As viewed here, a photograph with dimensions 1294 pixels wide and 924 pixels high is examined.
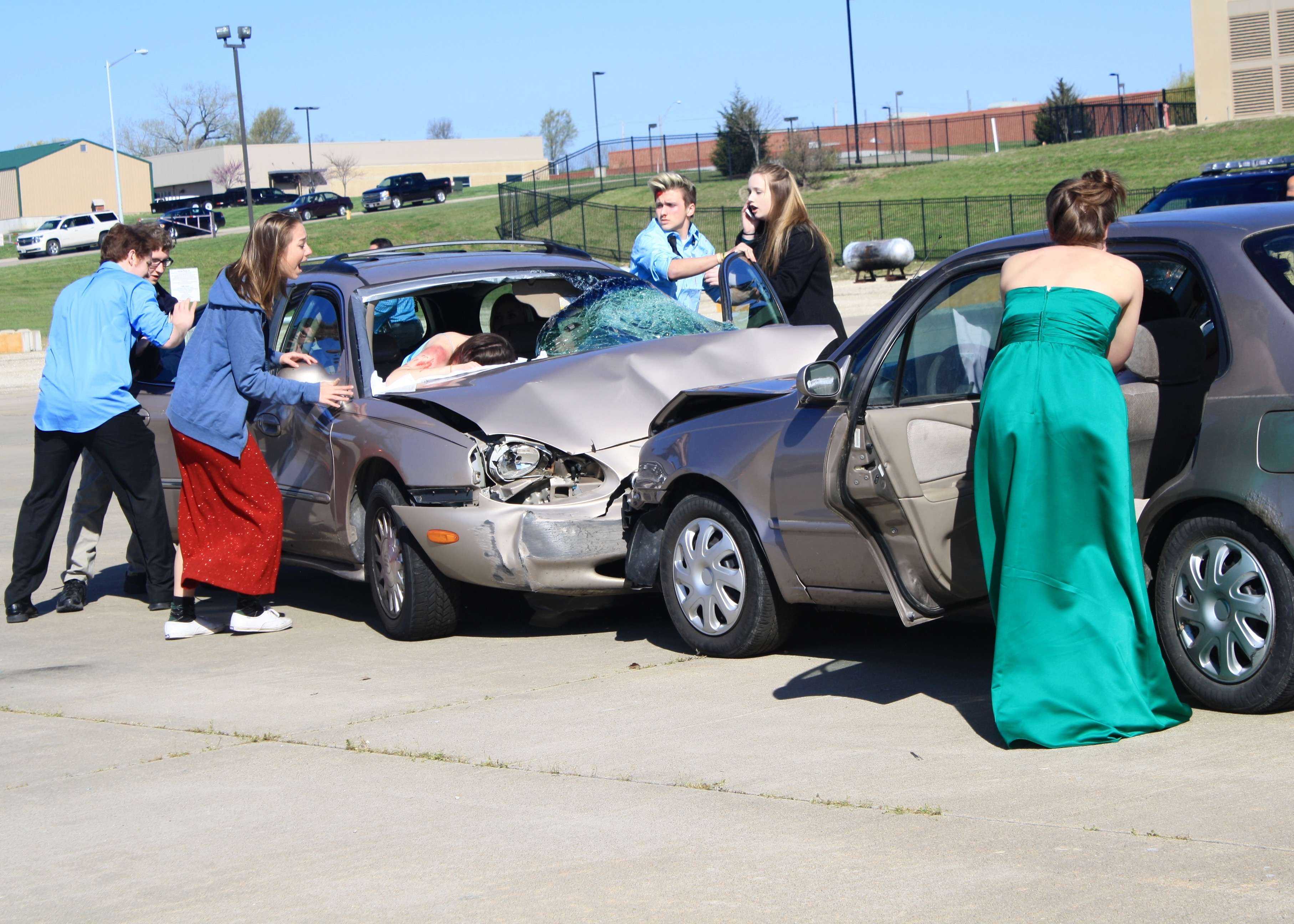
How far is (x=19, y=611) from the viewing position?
8.59 meters

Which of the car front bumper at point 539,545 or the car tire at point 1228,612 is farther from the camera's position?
the car front bumper at point 539,545

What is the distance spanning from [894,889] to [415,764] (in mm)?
2055

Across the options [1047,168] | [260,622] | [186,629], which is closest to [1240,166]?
[260,622]

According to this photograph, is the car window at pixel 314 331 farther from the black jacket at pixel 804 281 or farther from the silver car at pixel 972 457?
the silver car at pixel 972 457

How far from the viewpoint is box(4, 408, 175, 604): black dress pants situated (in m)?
8.06

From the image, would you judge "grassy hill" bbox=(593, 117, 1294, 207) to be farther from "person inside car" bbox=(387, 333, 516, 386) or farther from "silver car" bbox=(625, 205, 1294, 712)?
"silver car" bbox=(625, 205, 1294, 712)

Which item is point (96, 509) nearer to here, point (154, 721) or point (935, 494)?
point (154, 721)

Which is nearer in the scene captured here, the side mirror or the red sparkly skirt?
the side mirror

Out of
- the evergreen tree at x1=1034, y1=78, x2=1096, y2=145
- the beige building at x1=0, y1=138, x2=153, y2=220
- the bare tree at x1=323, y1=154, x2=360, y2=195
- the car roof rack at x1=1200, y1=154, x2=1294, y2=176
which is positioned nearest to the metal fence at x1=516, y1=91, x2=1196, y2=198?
the evergreen tree at x1=1034, y1=78, x2=1096, y2=145

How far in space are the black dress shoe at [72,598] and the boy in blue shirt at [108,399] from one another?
534mm

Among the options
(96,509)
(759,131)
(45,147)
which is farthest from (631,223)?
(45,147)

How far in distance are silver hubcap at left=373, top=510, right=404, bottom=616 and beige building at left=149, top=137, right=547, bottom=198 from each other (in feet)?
294

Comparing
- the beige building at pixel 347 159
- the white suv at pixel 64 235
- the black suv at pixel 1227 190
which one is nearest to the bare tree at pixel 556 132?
the beige building at pixel 347 159

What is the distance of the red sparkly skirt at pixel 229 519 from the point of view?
24.7 feet
